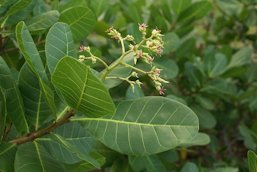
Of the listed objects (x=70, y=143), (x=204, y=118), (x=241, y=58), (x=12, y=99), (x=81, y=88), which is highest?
(x=81, y=88)

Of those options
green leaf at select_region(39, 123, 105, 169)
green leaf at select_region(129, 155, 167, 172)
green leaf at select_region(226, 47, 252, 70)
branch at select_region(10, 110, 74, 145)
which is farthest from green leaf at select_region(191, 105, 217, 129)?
branch at select_region(10, 110, 74, 145)

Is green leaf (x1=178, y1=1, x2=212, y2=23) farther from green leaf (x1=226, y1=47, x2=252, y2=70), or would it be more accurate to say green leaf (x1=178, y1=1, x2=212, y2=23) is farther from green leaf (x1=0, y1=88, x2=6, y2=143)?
green leaf (x1=0, y1=88, x2=6, y2=143)

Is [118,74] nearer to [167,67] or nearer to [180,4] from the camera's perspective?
[167,67]

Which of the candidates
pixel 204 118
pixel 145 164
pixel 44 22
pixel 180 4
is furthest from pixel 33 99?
pixel 204 118

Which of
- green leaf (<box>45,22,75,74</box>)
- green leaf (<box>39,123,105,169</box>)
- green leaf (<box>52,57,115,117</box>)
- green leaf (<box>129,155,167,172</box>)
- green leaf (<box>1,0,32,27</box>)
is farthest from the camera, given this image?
green leaf (<box>129,155,167,172</box>)

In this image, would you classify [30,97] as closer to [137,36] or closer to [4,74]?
[4,74]

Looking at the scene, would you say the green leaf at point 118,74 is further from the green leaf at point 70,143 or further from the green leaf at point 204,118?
the green leaf at point 204,118

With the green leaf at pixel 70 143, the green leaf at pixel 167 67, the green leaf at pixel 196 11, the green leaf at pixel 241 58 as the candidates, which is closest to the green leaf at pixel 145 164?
the green leaf at pixel 70 143
